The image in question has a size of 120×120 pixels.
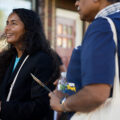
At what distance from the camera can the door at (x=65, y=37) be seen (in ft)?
26.0

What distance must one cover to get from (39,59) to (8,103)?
432mm

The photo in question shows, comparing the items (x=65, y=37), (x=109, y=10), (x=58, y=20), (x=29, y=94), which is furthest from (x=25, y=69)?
(x=65, y=37)

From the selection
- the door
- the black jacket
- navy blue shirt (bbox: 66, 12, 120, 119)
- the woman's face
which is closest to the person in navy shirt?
navy blue shirt (bbox: 66, 12, 120, 119)

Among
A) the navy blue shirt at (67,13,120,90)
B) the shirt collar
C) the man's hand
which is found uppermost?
the shirt collar

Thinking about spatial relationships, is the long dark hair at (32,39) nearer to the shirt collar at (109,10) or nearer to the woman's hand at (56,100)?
the woman's hand at (56,100)

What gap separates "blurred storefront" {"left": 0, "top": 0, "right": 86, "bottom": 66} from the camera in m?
7.23

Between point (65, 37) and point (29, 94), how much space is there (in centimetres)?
544

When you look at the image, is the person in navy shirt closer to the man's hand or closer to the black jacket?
the man's hand

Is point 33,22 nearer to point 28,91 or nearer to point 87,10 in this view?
point 28,91

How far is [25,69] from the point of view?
2.79 metres

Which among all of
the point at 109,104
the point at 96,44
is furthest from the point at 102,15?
the point at 109,104

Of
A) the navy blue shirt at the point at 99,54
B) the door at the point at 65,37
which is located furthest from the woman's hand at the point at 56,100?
the door at the point at 65,37

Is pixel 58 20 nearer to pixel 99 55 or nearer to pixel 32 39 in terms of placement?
pixel 32 39

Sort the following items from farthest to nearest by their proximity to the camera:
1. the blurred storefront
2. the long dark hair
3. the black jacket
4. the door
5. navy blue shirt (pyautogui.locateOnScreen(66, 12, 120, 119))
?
Result: the door
the blurred storefront
the long dark hair
the black jacket
navy blue shirt (pyautogui.locateOnScreen(66, 12, 120, 119))
